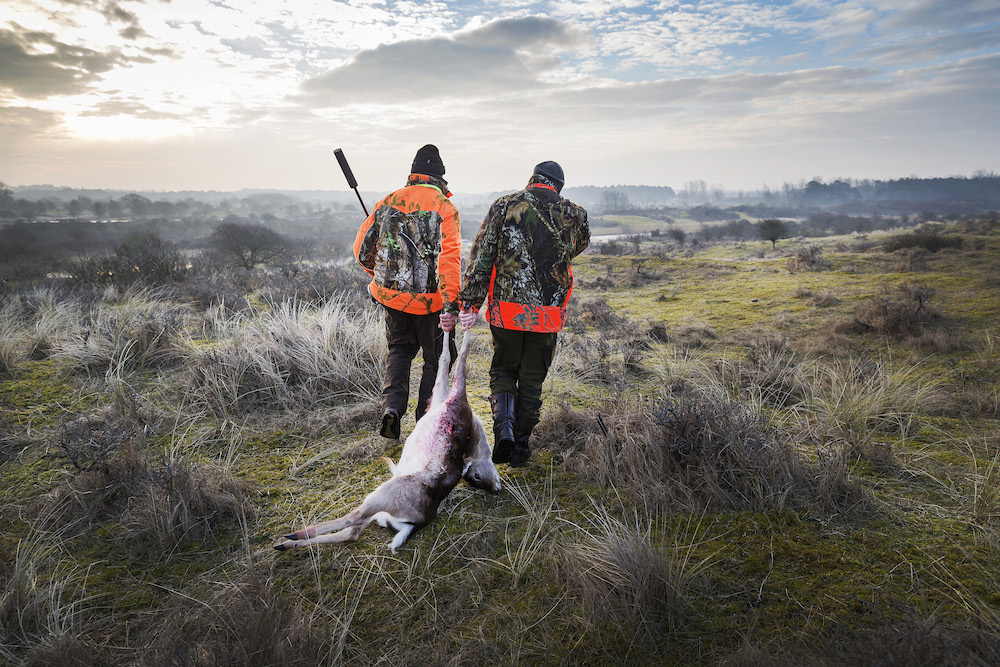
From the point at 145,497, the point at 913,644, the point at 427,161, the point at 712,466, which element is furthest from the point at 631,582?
the point at 427,161

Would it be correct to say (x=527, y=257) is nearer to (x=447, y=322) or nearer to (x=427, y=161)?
(x=447, y=322)

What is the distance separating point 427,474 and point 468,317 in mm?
1071

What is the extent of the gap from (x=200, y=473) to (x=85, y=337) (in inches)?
171

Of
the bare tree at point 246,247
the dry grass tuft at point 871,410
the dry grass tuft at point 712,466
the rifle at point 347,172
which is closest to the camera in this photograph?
the dry grass tuft at point 712,466

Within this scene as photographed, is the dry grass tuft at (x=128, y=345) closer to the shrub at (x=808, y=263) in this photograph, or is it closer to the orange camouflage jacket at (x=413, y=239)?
the orange camouflage jacket at (x=413, y=239)

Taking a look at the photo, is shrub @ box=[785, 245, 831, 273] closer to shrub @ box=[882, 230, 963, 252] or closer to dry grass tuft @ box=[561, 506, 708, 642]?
shrub @ box=[882, 230, 963, 252]

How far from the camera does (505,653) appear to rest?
70.2 inches

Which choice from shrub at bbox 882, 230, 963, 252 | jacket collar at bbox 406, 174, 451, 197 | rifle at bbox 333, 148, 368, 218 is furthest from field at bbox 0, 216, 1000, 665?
shrub at bbox 882, 230, 963, 252

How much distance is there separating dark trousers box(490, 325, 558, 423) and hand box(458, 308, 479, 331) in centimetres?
21

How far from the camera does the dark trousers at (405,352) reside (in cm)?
367

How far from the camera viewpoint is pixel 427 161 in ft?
11.6

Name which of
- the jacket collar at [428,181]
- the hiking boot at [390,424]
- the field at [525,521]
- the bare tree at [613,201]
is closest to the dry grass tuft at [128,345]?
the field at [525,521]

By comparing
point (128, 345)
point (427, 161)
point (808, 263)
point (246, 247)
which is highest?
point (427, 161)

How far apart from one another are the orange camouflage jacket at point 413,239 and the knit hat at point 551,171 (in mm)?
713
